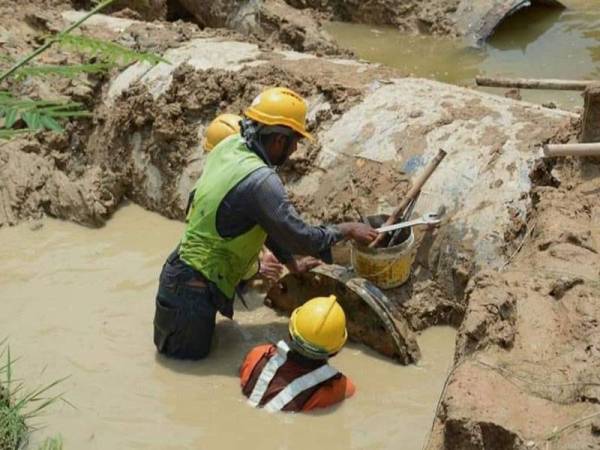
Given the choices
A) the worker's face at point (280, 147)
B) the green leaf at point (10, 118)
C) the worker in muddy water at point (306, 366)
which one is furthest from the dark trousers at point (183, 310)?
the green leaf at point (10, 118)

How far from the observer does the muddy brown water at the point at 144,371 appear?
428 cm

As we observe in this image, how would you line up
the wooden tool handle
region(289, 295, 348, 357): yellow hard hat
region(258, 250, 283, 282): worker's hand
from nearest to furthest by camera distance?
region(289, 295, 348, 357): yellow hard hat
the wooden tool handle
region(258, 250, 283, 282): worker's hand

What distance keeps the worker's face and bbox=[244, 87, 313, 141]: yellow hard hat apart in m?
0.09

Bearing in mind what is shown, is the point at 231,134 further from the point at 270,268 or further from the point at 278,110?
the point at 278,110

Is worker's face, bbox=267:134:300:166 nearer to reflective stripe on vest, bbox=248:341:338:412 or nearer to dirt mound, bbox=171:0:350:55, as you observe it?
reflective stripe on vest, bbox=248:341:338:412

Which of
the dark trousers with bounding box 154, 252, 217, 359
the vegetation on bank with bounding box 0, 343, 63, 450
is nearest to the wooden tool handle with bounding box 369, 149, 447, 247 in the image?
the dark trousers with bounding box 154, 252, 217, 359

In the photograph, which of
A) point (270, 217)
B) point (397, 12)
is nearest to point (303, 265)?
point (270, 217)

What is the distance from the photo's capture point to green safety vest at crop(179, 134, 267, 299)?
451 cm

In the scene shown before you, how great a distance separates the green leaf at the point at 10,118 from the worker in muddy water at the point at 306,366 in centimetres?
224

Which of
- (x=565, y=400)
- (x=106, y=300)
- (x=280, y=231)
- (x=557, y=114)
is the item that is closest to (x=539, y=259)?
(x=565, y=400)

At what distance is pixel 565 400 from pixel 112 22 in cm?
582

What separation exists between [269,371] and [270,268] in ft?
3.14

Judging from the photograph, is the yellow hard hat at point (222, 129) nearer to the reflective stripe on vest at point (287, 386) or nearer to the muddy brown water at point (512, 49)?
the reflective stripe on vest at point (287, 386)

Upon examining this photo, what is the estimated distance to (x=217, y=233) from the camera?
4.64m
